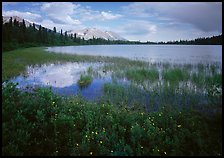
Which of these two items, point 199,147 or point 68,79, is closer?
point 199,147

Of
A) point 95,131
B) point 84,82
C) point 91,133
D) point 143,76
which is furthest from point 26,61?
point 91,133

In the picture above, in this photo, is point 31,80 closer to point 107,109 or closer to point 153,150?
point 107,109

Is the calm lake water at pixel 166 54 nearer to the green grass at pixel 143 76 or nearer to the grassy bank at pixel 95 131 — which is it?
the green grass at pixel 143 76

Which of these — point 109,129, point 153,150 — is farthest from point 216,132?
point 109,129

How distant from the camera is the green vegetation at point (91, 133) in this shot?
22.0ft

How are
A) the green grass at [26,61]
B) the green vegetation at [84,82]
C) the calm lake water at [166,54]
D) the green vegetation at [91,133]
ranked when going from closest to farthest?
the green vegetation at [91,133] < the green vegetation at [84,82] < the green grass at [26,61] < the calm lake water at [166,54]

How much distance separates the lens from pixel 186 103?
12.3 meters

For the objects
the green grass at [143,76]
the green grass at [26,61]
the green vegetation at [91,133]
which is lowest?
the green vegetation at [91,133]

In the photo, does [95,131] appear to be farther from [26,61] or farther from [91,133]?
[26,61]

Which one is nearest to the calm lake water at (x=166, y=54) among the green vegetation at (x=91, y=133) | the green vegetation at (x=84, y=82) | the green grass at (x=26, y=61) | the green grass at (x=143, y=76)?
the green grass at (x=26, y=61)

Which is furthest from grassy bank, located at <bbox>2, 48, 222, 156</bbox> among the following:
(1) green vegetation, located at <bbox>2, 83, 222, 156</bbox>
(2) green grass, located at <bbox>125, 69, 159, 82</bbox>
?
(2) green grass, located at <bbox>125, 69, 159, 82</bbox>

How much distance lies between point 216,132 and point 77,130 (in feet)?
15.9

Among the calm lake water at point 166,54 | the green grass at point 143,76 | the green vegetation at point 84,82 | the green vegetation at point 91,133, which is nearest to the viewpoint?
the green vegetation at point 91,133

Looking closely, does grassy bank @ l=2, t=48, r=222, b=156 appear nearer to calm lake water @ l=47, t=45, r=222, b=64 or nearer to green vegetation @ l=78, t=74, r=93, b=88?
green vegetation @ l=78, t=74, r=93, b=88
